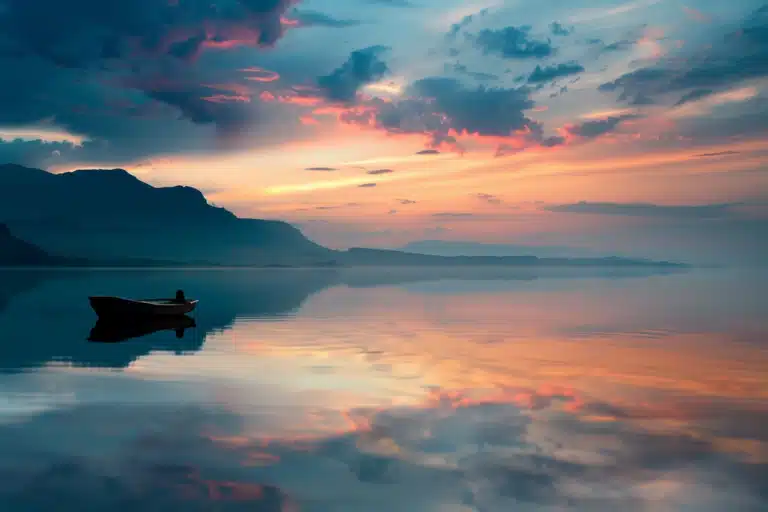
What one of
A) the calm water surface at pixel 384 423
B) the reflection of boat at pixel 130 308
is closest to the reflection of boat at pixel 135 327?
the reflection of boat at pixel 130 308

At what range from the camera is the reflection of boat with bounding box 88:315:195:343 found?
4225 centimetres

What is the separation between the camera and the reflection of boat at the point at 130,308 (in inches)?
1972

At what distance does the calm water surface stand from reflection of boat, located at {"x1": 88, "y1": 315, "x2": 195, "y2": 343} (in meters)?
2.78

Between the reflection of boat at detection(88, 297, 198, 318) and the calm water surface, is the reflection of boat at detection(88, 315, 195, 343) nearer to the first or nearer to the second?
the reflection of boat at detection(88, 297, 198, 318)

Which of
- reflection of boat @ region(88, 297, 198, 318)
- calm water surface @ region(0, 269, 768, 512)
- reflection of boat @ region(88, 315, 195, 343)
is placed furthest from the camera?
reflection of boat @ region(88, 297, 198, 318)

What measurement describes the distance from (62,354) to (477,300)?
172ft

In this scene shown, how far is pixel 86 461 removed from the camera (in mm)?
15234

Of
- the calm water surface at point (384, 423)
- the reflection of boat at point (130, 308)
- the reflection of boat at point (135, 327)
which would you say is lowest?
the reflection of boat at point (135, 327)

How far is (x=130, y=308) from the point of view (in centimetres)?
5072

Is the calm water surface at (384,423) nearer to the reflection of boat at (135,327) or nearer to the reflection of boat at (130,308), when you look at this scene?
the reflection of boat at (135,327)

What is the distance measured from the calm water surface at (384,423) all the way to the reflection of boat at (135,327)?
2781 millimetres

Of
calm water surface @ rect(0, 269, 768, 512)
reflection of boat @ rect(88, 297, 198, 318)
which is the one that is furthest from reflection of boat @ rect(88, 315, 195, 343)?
calm water surface @ rect(0, 269, 768, 512)

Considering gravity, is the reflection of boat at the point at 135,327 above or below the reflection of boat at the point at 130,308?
below

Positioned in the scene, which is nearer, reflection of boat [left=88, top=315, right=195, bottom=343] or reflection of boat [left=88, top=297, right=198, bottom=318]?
reflection of boat [left=88, top=315, right=195, bottom=343]
